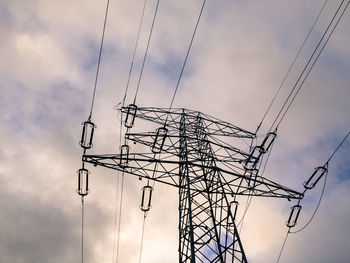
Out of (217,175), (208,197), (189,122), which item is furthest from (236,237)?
(189,122)

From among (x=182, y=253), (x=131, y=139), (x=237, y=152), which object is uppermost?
(x=131, y=139)

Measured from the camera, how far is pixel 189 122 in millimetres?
13875

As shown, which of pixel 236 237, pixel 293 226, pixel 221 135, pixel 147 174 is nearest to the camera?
pixel 236 237

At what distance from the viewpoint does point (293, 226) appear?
37.3 feet

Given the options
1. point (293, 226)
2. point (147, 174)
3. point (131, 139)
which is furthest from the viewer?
point (131, 139)

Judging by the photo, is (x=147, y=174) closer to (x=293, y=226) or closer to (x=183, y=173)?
(x=183, y=173)

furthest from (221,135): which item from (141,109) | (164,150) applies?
(141,109)

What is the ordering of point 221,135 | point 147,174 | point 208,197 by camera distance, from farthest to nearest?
point 221,135, point 147,174, point 208,197

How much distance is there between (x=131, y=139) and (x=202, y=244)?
5579mm

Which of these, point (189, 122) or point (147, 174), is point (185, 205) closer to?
point (147, 174)

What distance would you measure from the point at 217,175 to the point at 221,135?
12.0 ft

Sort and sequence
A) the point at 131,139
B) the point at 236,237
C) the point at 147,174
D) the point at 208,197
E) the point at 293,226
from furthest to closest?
1. the point at 131,139
2. the point at 293,226
3. the point at 147,174
4. the point at 208,197
5. the point at 236,237

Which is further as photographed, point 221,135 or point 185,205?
point 221,135

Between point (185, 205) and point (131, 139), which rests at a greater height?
point (131, 139)
